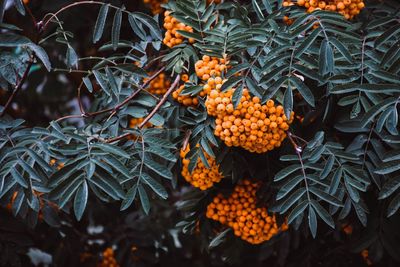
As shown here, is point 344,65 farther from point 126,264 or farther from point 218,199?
point 126,264

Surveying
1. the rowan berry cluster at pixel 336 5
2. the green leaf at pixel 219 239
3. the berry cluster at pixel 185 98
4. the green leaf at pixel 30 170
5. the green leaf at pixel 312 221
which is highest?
the rowan berry cluster at pixel 336 5

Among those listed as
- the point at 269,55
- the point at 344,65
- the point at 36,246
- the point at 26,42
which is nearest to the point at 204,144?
the point at 269,55

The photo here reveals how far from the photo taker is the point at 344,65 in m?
2.19

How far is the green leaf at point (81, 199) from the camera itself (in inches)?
80.4

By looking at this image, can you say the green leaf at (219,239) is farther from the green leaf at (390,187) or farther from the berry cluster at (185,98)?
the green leaf at (390,187)

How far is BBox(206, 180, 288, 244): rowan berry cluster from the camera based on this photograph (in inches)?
97.3

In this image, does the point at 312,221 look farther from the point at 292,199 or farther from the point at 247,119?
the point at 247,119

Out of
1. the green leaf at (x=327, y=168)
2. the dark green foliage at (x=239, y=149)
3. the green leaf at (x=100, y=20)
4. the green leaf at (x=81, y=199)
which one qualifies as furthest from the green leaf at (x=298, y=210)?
the green leaf at (x=100, y=20)

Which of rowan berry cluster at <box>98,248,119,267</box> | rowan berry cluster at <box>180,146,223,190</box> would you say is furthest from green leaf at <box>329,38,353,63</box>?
rowan berry cluster at <box>98,248,119,267</box>

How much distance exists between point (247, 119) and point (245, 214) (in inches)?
21.8

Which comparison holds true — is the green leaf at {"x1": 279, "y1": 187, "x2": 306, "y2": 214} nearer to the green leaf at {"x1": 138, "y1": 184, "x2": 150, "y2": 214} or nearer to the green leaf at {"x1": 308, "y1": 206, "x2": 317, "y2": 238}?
the green leaf at {"x1": 308, "y1": 206, "x2": 317, "y2": 238}

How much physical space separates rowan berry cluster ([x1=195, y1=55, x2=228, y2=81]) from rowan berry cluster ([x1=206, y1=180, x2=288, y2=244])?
0.53 meters

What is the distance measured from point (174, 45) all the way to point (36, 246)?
1474 mm

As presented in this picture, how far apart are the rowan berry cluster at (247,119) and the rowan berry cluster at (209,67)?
0.13 m
